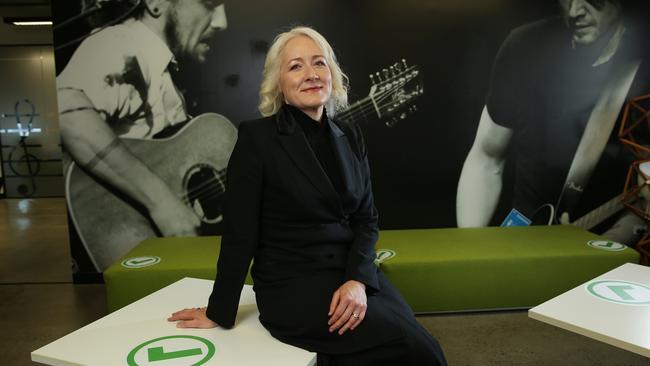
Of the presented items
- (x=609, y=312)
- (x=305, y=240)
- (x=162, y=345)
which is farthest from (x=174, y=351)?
(x=609, y=312)

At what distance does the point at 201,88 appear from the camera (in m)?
3.37

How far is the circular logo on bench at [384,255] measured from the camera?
283cm

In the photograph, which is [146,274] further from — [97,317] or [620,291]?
[620,291]

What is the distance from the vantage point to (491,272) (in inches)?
112

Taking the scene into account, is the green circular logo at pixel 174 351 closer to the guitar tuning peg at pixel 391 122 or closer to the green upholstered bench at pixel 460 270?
the green upholstered bench at pixel 460 270

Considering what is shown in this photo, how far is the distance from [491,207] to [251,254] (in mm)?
2526

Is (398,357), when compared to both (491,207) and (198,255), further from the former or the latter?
(491,207)

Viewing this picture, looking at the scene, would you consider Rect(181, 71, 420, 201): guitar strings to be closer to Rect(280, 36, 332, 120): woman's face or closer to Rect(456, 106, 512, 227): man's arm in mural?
Rect(456, 106, 512, 227): man's arm in mural

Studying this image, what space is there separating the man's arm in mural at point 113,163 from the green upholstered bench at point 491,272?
1.51 m

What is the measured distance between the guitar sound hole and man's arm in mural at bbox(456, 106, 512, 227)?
175 cm

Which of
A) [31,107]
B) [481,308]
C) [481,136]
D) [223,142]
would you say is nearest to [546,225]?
[481,136]

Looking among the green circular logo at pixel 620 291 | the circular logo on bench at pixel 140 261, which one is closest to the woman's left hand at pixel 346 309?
the green circular logo at pixel 620 291

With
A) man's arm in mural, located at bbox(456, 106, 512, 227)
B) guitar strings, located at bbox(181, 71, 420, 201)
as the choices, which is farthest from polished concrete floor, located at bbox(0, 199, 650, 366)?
guitar strings, located at bbox(181, 71, 420, 201)

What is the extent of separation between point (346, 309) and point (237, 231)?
409 millimetres
